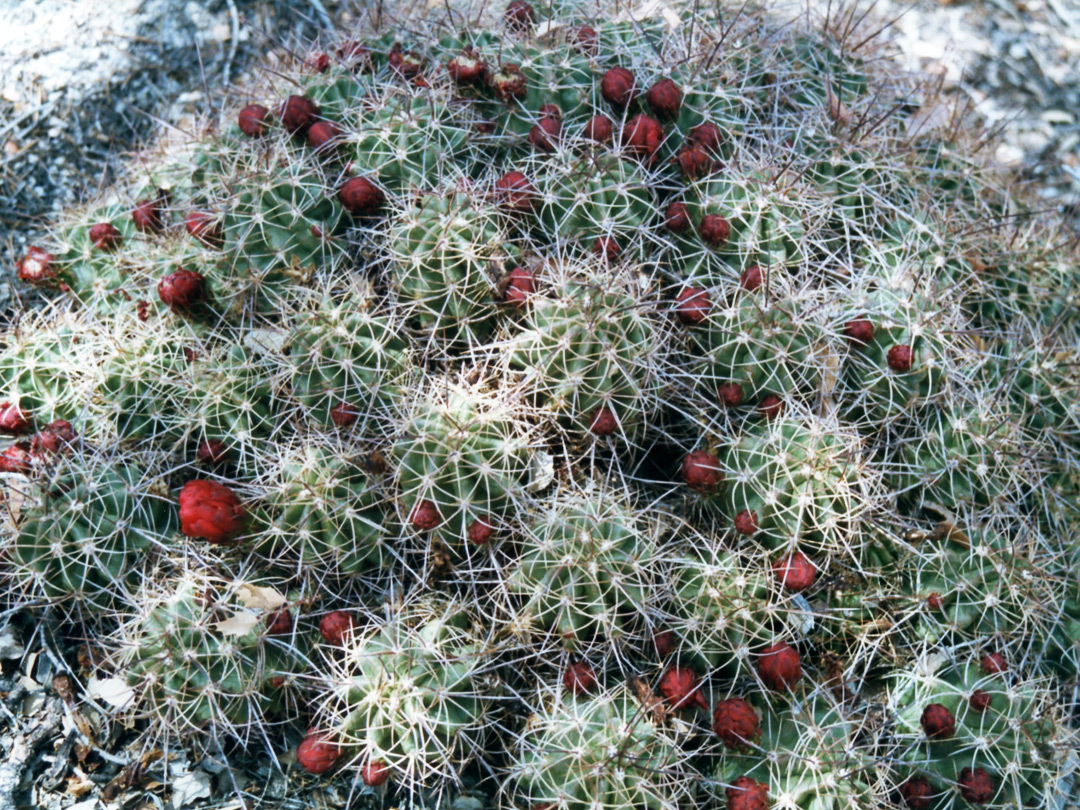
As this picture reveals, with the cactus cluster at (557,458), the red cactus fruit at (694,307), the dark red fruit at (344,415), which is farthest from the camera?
the red cactus fruit at (694,307)

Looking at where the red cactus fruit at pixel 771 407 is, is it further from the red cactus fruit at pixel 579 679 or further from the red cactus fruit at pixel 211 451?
the red cactus fruit at pixel 211 451

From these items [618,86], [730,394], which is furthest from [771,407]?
[618,86]

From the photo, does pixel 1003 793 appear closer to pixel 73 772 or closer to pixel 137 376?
pixel 73 772

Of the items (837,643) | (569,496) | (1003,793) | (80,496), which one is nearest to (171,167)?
(80,496)

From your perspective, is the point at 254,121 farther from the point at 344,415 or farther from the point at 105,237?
the point at 344,415

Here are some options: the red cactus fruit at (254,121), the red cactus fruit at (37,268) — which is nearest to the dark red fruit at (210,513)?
the red cactus fruit at (37,268)

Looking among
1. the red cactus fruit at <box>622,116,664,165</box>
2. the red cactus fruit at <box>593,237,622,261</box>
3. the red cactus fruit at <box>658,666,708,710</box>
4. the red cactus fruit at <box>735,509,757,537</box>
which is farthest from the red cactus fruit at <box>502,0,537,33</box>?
the red cactus fruit at <box>658,666,708,710</box>
